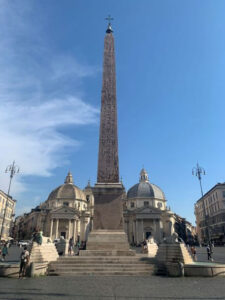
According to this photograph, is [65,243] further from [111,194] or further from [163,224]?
[163,224]

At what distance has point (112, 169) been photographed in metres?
13.6

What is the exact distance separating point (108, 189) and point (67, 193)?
176ft

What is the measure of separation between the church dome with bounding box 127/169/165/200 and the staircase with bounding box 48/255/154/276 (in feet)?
180

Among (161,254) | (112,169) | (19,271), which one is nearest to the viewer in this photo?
(19,271)

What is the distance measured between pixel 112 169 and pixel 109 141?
1769 millimetres

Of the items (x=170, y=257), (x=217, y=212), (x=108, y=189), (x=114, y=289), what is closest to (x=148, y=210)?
(x=217, y=212)

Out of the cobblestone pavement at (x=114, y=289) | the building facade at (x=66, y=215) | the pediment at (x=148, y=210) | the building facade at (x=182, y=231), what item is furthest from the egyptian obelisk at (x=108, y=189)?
the building facade at (x=182, y=231)

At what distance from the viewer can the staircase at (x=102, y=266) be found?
9.59m

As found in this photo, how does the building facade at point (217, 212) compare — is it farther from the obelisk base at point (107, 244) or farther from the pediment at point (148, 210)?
the obelisk base at point (107, 244)

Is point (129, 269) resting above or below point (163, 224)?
below

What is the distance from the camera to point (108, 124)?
14.8 metres

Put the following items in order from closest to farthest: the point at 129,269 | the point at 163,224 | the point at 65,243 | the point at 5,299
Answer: the point at 5,299
the point at 129,269
the point at 65,243
the point at 163,224

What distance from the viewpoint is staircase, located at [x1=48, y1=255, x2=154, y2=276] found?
9586 millimetres

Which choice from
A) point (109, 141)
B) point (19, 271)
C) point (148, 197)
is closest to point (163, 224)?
point (148, 197)
